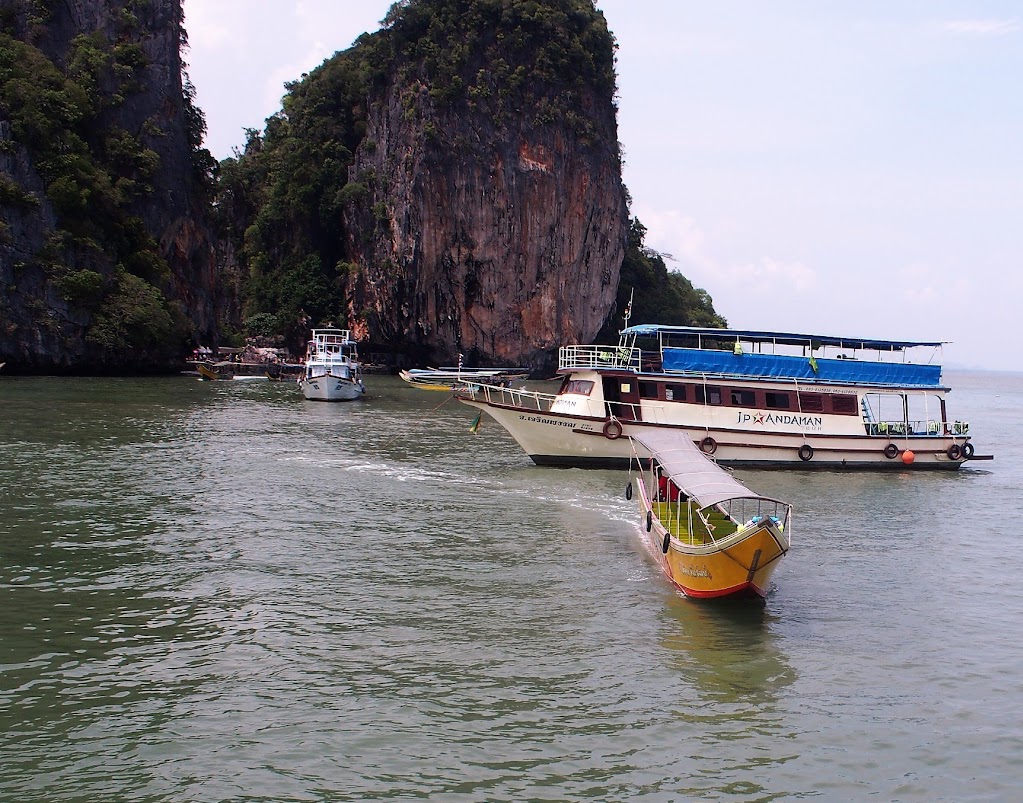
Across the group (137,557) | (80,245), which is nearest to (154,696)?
(137,557)

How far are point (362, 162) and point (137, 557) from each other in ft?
186

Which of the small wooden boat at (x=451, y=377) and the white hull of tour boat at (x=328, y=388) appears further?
the small wooden boat at (x=451, y=377)

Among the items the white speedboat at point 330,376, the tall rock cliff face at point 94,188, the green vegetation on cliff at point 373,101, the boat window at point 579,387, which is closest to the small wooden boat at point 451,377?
the white speedboat at point 330,376

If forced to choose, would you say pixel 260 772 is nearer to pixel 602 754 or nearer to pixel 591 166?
pixel 602 754

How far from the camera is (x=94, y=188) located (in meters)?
48.0

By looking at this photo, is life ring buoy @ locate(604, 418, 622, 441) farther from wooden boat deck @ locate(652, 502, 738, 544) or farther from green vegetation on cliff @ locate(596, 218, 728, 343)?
green vegetation on cliff @ locate(596, 218, 728, 343)

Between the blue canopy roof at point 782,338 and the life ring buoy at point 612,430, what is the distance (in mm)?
2914

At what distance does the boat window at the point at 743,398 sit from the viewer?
24250mm

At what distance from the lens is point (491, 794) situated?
7.05 meters

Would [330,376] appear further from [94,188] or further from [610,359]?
[610,359]

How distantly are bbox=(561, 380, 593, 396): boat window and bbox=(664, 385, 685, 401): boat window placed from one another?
7.09 feet

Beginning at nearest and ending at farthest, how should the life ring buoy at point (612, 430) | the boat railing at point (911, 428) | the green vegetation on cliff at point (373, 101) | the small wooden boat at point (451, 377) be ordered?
the life ring buoy at point (612, 430) → the boat railing at point (911, 428) → the small wooden boat at point (451, 377) → the green vegetation on cliff at point (373, 101)

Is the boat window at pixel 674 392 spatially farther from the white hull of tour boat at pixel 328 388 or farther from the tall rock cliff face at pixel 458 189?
the tall rock cliff face at pixel 458 189

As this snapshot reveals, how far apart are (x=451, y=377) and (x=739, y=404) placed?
1041 inches
